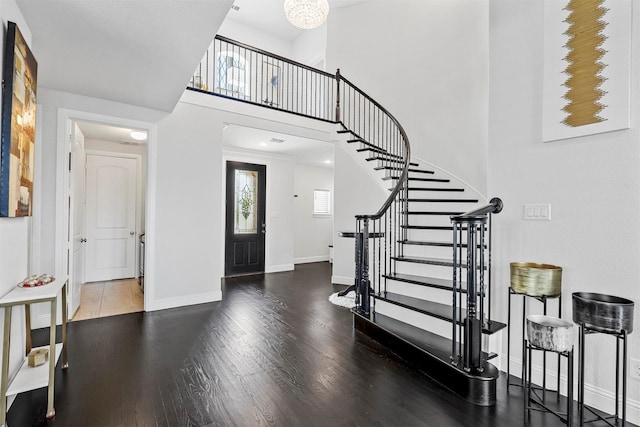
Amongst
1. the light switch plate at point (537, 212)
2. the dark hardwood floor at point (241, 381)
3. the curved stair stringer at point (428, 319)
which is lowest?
the dark hardwood floor at point (241, 381)

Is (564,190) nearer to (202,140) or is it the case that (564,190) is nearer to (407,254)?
(407,254)

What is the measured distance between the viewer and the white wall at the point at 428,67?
15.9ft

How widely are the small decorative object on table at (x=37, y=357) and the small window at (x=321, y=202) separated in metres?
6.30

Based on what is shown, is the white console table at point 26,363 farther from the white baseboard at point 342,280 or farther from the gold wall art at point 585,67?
the white baseboard at point 342,280

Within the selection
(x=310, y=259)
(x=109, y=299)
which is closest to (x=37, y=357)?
(x=109, y=299)

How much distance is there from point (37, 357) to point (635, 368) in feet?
12.4

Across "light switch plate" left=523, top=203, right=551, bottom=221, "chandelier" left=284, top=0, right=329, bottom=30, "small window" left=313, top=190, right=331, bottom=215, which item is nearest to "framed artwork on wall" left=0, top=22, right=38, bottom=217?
"light switch plate" left=523, top=203, right=551, bottom=221

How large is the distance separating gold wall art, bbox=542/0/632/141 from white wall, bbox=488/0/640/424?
5 centimetres

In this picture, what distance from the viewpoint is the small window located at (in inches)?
320

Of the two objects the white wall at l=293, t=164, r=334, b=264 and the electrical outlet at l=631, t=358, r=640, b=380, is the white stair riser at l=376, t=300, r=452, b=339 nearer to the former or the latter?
the electrical outlet at l=631, t=358, r=640, b=380

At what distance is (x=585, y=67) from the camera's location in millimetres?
2012

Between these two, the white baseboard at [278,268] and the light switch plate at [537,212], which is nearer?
the light switch plate at [537,212]

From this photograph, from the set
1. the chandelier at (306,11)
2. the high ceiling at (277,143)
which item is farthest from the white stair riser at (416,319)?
the chandelier at (306,11)

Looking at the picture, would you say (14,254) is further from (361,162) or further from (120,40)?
(361,162)
